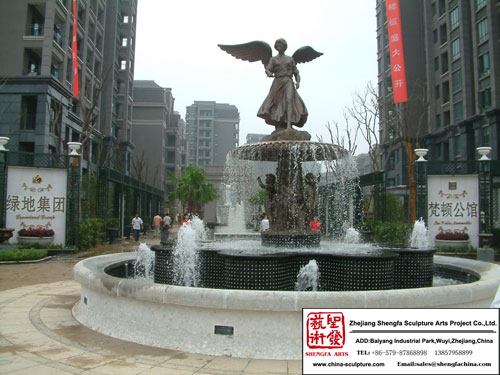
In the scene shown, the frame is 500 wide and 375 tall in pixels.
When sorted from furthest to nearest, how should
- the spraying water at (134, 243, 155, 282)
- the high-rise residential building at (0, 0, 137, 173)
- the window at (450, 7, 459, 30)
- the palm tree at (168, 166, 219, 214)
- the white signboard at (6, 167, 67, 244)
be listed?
the palm tree at (168, 166, 219, 214) < the window at (450, 7, 459, 30) < the high-rise residential building at (0, 0, 137, 173) < the white signboard at (6, 167, 67, 244) < the spraying water at (134, 243, 155, 282)

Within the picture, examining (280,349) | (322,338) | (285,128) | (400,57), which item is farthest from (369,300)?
(400,57)

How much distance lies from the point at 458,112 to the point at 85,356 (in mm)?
37176

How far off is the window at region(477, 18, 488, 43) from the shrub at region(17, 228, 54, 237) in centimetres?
3228

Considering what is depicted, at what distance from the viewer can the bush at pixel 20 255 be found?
13.4 meters

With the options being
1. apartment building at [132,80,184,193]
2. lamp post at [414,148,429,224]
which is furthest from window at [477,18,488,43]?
apartment building at [132,80,184,193]

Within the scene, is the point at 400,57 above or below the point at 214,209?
above

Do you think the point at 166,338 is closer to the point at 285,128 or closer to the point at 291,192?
the point at 291,192

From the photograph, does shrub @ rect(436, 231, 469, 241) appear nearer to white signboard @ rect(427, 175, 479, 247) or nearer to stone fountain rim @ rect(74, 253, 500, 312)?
white signboard @ rect(427, 175, 479, 247)

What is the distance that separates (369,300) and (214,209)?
39942 mm

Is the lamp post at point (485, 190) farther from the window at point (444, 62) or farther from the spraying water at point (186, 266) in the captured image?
the window at point (444, 62)

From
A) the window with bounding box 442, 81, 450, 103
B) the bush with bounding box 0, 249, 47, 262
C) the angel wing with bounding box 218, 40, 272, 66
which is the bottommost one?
the bush with bounding box 0, 249, 47, 262

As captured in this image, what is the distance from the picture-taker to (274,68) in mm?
8961

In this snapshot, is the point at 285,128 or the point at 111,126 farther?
the point at 111,126

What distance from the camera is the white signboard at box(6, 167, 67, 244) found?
1532cm
